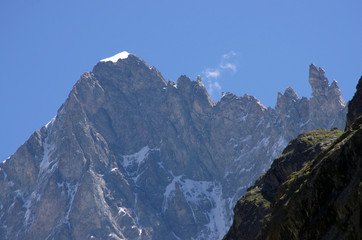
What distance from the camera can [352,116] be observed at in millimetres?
83500

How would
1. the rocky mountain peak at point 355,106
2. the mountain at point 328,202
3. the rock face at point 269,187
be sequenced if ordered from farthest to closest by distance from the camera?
the rock face at point 269,187, the rocky mountain peak at point 355,106, the mountain at point 328,202

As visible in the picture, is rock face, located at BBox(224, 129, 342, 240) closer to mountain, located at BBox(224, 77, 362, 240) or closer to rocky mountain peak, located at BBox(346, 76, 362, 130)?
rocky mountain peak, located at BBox(346, 76, 362, 130)

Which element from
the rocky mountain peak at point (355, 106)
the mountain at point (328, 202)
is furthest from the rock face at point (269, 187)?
the mountain at point (328, 202)

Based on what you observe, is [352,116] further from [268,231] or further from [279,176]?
[268,231]

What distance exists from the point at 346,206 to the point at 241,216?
69.8m

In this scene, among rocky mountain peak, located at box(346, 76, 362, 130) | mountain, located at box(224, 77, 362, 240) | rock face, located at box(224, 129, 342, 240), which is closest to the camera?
mountain, located at box(224, 77, 362, 240)

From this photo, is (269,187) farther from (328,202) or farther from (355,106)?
(328,202)

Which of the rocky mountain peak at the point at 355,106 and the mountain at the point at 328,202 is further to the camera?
the rocky mountain peak at the point at 355,106

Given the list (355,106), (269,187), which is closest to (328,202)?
(355,106)

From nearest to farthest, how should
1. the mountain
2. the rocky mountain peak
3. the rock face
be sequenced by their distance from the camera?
the mountain
the rocky mountain peak
the rock face

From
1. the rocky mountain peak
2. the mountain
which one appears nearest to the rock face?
the rocky mountain peak

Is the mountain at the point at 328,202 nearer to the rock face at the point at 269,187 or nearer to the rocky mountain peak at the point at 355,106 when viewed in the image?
the rocky mountain peak at the point at 355,106

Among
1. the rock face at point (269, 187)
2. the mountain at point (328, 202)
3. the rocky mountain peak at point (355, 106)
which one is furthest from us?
the rock face at point (269, 187)

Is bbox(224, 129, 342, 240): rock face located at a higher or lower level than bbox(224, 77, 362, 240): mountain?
higher
